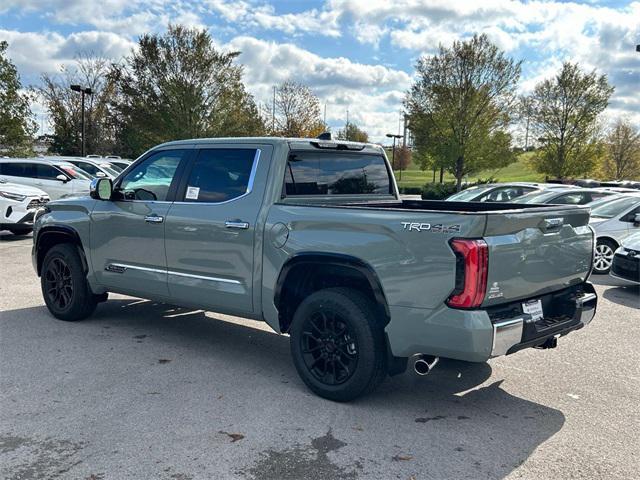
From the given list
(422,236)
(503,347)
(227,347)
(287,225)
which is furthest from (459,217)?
(227,347)

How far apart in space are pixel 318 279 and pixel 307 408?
99 centimetres

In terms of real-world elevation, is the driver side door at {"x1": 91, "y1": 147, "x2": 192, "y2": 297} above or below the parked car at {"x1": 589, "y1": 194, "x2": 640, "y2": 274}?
above

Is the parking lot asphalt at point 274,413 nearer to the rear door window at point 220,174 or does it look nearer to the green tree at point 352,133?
the rear door window at point 220,174

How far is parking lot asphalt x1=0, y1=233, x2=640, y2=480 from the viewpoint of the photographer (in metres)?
3.36

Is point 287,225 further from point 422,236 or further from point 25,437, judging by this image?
point 25,437

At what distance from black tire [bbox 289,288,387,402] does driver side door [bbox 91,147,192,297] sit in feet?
5.43

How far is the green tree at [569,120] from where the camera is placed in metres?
36.8

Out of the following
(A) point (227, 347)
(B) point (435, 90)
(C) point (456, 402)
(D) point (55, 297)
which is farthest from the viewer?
(B) point (435, 90)

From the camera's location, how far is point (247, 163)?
4.95 meters

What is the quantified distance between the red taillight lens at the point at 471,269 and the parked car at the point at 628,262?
19.7ft

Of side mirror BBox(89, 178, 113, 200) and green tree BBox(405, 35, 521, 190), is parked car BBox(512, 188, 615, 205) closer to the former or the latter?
side mirror BBox(89, 178, 113, 200)

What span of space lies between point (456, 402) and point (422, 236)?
4.84 feet

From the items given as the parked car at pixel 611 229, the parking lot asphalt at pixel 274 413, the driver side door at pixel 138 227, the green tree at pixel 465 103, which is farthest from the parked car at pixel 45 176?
the green tree at pixel 465 103

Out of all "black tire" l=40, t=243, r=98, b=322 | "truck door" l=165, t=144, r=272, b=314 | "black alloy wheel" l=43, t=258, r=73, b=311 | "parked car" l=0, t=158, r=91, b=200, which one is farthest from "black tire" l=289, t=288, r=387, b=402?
"parked car" l=0, t=158, r=91, b=200
